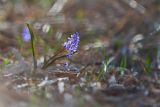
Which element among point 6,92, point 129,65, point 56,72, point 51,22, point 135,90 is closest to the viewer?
point 6,92

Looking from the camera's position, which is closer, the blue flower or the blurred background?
the blue flower

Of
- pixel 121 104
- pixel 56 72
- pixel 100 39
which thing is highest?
pixel 100 39

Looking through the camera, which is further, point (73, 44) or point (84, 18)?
point (84, 18)

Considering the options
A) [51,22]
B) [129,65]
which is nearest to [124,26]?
[51,22]

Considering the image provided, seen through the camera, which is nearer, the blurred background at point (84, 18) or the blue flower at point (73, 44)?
the blue flower at point (73, 44)

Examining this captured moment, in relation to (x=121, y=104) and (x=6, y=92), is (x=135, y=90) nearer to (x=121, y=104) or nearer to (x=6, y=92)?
(x=121, y=104)

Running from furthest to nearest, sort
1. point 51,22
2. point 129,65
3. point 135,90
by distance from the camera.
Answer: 1. point 51,22
2. point 129,65
3. point 135,90

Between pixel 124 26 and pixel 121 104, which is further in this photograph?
pixel 124 26

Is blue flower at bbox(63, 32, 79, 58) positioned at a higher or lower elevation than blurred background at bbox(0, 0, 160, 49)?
lower

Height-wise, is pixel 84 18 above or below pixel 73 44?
above

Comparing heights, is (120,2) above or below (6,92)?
above

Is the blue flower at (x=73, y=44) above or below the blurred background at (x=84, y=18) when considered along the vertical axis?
below
